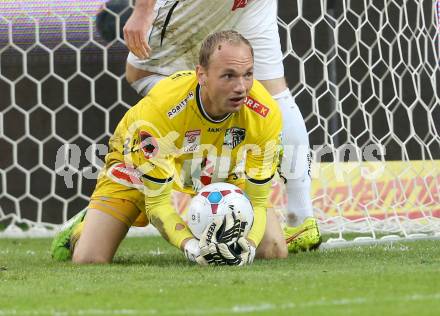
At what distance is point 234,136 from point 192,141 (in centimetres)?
17

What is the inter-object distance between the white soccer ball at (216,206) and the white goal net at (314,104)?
2.05 m

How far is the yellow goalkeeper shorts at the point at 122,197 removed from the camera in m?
4.35

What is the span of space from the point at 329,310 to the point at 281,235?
1.78 m

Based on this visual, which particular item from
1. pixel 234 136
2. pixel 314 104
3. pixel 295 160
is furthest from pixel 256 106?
pixel 314 104

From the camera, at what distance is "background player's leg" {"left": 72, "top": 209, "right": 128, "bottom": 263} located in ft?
13.7

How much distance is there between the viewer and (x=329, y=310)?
2.55 m

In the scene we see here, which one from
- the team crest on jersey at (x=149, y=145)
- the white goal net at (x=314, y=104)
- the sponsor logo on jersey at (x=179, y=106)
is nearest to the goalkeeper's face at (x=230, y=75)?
the sponsor logo on jersey at (x=179, y=106)

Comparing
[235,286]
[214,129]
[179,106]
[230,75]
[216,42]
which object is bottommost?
[235,286]

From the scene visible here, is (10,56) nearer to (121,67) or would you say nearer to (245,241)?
(121,67)

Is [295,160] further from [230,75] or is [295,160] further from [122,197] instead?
[230,75]

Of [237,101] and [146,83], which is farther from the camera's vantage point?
[146,83]

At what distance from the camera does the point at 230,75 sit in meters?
3.72

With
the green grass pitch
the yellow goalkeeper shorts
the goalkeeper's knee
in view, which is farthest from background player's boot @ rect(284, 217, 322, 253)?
the goalkeeper's knee

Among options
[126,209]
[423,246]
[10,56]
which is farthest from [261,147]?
[10,56]
